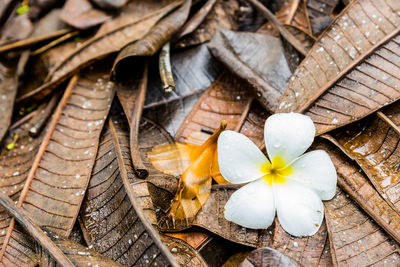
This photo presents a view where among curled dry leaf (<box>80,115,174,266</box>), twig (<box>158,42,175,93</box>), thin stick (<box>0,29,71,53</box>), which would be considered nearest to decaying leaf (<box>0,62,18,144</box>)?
thin stick (<box>0,29,71,53</box>)

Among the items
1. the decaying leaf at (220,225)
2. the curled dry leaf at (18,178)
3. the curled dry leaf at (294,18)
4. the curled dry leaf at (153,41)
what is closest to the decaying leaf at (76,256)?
the curled dry leaf at (18,178)

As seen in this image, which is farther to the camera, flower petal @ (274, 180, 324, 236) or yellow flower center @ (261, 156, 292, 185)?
yellow flower center @ (261, 156, 292, 185)

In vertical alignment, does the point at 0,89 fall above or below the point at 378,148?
above

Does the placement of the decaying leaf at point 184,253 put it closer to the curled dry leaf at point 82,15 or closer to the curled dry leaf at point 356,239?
the curled dry leaf at point 356,239

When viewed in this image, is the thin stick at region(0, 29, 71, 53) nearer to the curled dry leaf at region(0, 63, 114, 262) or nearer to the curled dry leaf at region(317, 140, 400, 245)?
the curled dry leaf at region(0, 63, 114, 262)

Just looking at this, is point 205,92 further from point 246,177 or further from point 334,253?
point 334,253

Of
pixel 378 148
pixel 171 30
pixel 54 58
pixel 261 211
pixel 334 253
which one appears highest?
pixel 171 30

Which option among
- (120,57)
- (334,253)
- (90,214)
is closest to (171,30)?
(120,57)
